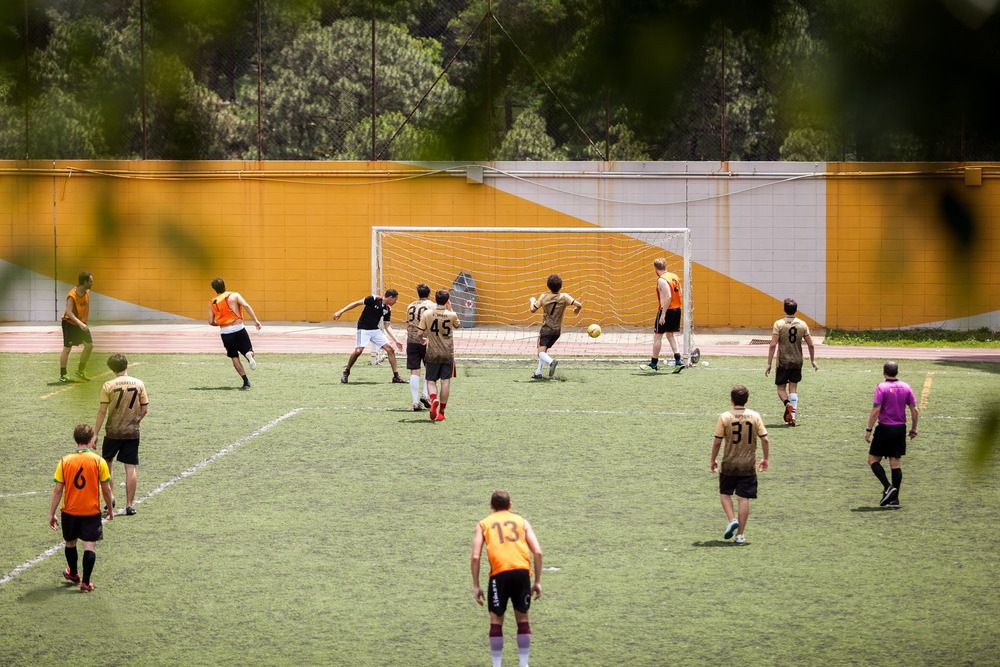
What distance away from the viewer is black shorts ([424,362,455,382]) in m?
14.8

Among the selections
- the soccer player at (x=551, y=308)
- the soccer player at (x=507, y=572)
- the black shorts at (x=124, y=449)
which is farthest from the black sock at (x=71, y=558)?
the soccer player at (x=551, y=308)

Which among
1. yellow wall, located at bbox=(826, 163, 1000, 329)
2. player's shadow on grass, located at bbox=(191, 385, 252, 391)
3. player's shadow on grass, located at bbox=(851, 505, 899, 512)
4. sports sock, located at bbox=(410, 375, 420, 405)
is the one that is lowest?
player's shadow on grass, located at bbox=(851, 505, 899, 512)

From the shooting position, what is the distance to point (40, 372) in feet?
6.29

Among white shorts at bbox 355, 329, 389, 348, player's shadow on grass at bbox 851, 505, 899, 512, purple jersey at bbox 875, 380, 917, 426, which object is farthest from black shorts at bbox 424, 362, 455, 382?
purple jersey at bbox 875, 380, 917, 426

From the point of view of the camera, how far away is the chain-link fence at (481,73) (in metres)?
1.23

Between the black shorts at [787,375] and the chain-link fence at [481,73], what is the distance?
1372cm

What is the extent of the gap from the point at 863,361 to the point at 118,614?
58.5ft

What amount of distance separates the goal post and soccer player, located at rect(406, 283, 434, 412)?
376 inches

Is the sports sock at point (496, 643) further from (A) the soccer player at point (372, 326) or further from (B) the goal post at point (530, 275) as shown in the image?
(B) the goal post at point (530, 275)

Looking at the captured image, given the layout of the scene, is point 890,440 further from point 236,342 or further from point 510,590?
point 236,342

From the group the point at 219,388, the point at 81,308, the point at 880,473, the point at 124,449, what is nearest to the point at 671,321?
the point at 219,388

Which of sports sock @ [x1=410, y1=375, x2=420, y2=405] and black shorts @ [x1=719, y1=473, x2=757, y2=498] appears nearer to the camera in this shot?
black shorts @ [x1=719, y1=473, x2=757, y2=498]

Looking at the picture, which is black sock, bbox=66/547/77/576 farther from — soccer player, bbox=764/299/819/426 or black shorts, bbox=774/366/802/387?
black shorts, bbox=774/366/802/387

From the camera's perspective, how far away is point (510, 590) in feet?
21.7
